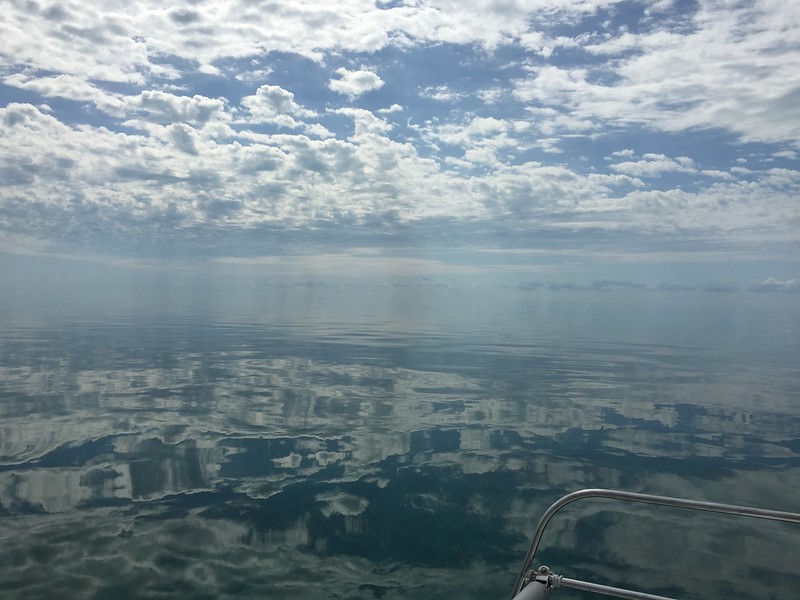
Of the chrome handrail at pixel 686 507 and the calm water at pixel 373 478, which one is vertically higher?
the chrome handrail at pixel 686 507

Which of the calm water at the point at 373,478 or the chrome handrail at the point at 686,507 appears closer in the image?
the chrome handrail at the point at 686,507

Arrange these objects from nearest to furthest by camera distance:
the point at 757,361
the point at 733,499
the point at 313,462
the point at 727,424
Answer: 1. the point at 733,499
2. the point at 313,462
3. the point at 727,424
4. the point at 757,361

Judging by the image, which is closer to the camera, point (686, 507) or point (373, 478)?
point (686, 507)

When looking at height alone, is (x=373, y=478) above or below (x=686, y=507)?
below

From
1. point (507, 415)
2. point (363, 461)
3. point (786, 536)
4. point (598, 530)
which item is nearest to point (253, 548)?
point (363, 461)

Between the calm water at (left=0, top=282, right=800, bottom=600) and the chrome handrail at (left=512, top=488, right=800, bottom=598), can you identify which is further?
the calm water at (left=0, top=282, right=800, bottom=600)

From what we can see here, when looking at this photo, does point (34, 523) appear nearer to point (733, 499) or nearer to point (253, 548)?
point (253, 548)

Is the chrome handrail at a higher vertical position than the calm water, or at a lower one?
higher

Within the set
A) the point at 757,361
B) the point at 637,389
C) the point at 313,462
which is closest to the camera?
the point at 313,462
